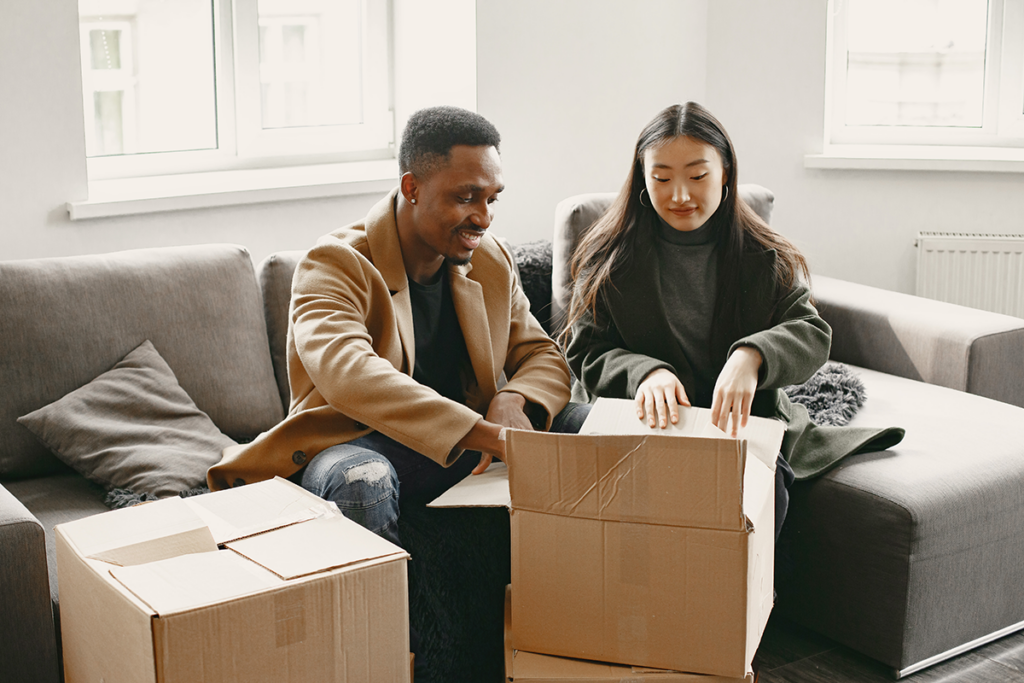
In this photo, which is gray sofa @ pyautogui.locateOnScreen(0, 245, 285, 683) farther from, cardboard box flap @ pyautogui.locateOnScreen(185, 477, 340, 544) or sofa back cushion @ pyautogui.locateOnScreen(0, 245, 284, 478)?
cardboard box flap @ pyautogui.locateOnScreen(185, 477, 340, 544)

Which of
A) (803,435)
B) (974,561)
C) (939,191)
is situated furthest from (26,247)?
(939,191)

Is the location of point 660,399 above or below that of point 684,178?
below

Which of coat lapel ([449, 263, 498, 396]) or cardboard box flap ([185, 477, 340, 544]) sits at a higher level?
coat lapel ([449, 263, 498, 396])

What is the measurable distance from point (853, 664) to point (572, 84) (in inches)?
74.8

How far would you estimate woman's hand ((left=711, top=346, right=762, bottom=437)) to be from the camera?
1.79 meters

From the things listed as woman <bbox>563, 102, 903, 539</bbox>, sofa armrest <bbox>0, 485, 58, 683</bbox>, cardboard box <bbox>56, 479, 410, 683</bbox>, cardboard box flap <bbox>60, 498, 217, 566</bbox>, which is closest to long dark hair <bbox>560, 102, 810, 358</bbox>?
woman <bbox>563, 102, 903, 539</bbox>

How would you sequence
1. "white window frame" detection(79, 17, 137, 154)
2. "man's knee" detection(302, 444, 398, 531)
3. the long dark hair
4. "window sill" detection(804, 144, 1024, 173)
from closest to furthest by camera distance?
"man's knee" detection(302, 444, 398, 531) < the long dark hair < "white window frame" detection(79, 17, 137, 154) < "window sill" detection(804, 144, 1024, 173)

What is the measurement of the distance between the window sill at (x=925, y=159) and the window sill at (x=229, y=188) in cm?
148

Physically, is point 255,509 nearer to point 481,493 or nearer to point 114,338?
point 481,493

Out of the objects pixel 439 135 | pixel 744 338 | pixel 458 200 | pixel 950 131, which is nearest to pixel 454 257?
pixel 458 200

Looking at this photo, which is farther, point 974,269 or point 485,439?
point 974,269

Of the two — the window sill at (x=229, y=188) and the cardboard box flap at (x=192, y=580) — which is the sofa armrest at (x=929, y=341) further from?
the cardboard box flap at (x=192, y=580)

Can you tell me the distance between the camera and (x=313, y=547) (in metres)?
1.34

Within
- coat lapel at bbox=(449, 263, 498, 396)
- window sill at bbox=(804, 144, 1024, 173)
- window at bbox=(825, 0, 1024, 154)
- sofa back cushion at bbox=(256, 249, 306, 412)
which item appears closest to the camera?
coat lapel at bbox=(449, 263, 498, 396)
